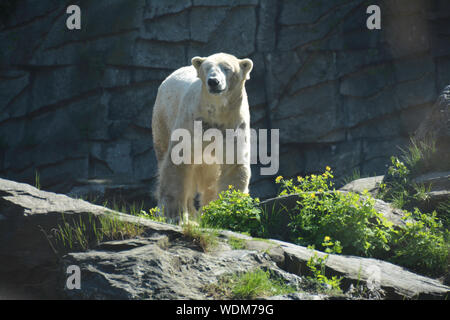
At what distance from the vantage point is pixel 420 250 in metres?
4.03

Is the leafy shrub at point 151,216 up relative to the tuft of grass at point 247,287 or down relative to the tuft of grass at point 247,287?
up

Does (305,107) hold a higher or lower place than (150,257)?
higher

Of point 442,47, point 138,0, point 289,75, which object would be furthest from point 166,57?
point 442,47

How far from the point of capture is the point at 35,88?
11.3 metres

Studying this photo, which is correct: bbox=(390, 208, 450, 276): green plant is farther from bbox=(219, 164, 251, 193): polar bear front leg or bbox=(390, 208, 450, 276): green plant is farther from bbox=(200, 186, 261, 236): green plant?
bbox=(219, 164, 251, 193): polar bear front leg

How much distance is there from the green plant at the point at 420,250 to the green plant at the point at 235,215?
104cm

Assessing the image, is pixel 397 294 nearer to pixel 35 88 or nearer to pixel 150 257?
pixel 150 257

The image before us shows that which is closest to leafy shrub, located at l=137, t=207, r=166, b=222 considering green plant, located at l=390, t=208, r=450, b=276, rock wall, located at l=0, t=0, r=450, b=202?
green plant, located at l=390, t=208, r=450, b=276

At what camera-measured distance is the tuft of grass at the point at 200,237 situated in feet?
11.2

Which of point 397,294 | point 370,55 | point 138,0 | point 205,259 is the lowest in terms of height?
point 397,294

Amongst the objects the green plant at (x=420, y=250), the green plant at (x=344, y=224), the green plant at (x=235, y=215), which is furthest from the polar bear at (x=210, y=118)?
the green plant at (x=420, y=250)

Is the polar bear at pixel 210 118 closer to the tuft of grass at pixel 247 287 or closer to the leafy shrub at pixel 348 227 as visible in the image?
the leafy shrub at pixel 348 227

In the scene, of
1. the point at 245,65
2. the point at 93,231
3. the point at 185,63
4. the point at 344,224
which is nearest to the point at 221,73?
the point at 245,65

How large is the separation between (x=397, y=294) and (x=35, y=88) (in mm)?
9589
